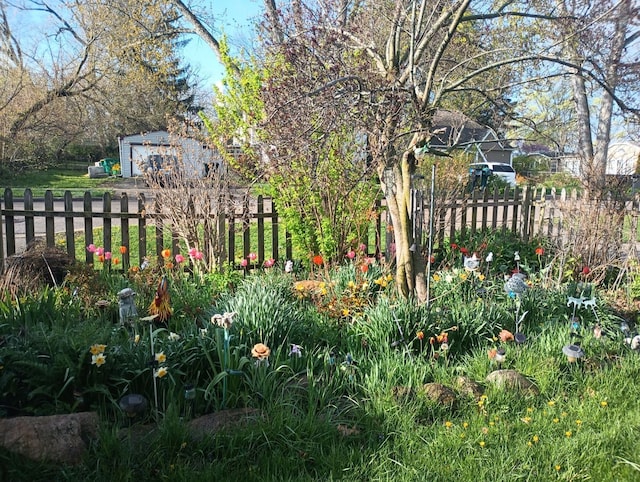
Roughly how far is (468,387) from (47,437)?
234 centimetres

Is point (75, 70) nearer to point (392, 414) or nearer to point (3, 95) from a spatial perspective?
point (3, 95)

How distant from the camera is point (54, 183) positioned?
88.8 ft

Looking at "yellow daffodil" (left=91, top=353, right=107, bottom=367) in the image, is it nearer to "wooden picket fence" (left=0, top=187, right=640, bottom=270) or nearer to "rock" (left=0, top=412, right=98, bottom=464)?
"rock" (left=0, top=412, right=98, bottom=464)

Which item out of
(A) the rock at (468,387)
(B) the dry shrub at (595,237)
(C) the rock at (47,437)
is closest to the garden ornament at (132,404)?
(C) the rock at (47,437)

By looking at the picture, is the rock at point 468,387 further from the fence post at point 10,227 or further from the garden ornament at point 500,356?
the fence post at point 10,227

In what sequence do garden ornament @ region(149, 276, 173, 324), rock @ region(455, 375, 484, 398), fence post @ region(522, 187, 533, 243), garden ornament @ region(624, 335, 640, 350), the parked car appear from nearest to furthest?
1. rock @ region(455, 375, 484, 398)
2. garden ornament @ region(149, 276, 173, 324)
3. garden ornament @ region(624, 335, 640, 350)
4. the parked car
5. fence post @ region(522, 187, 533, 243)

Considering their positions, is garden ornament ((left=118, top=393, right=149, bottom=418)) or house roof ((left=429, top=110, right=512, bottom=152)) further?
house roof ((left=429, top=110, right=512, bottom=152))

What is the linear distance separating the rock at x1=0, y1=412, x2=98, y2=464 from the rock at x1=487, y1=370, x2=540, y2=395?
235 centimetres

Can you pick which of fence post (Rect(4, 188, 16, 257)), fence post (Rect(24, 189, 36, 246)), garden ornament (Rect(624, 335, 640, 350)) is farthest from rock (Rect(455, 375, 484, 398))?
fence post (Rect(4, 188, 16, 257))

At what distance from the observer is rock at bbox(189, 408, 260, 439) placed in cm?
252

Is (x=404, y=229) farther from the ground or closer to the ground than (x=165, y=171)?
closer to the ground

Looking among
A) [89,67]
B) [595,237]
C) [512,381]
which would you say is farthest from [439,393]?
[89,67]

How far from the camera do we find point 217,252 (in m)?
5.91

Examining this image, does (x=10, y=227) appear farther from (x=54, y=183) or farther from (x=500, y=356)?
(x=54, y=183)
